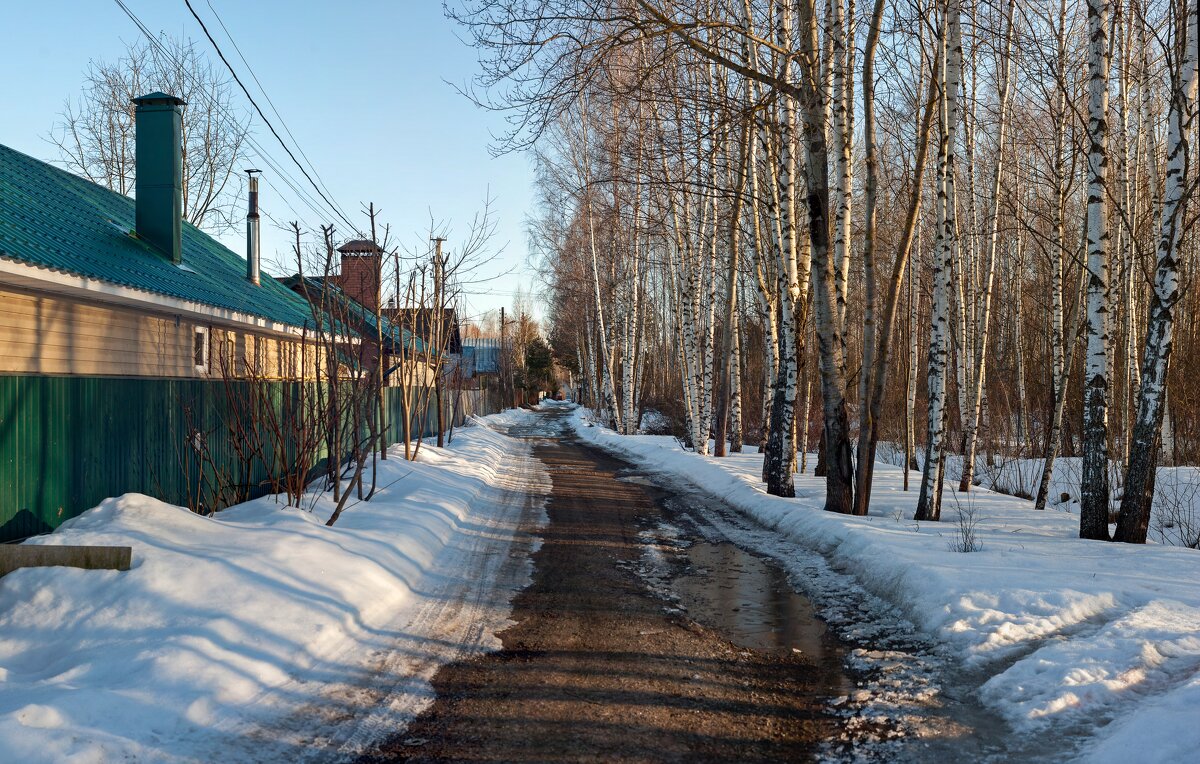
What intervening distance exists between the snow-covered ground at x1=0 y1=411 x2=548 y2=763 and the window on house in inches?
174

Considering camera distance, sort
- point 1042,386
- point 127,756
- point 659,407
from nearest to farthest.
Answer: point 127,756, point 1042,386, point 659,407

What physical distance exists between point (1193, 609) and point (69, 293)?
35.1 feet

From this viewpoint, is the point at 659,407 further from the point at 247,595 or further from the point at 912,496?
the point at 247,595

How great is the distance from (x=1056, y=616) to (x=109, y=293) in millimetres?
9570

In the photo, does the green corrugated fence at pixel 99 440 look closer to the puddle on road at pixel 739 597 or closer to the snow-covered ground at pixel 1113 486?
the puddle on road at pixel 739 597

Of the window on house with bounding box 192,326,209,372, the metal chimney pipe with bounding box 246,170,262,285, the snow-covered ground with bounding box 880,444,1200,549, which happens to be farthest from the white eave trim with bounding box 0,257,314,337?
the snow-covered ground with bounding box 880,444,1200,549

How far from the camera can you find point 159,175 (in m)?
13.2

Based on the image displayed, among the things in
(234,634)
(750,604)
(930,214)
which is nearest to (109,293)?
(234,634)

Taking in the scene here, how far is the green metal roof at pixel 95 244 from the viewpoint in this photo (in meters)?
8.46

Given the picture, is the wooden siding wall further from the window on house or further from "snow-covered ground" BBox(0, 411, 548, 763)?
"snow-covered ground" BBox(0, 411, 548, 763)

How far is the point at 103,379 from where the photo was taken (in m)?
8.66

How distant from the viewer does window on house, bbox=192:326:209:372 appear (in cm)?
1242

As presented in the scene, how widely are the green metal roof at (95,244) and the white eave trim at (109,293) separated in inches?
2.8

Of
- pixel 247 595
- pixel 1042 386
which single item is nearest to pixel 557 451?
pixel 1042 386
